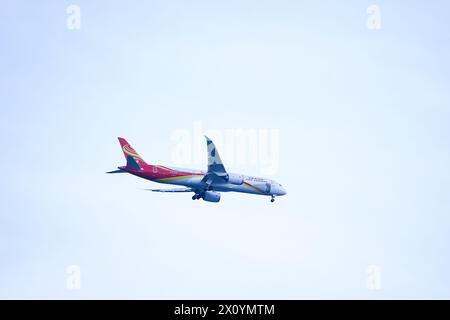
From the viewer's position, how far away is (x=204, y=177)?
331 ft

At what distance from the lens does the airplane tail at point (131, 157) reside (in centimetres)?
9738

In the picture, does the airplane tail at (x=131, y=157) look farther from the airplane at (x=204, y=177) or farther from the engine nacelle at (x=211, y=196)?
the engine nacelle at (x=211, y=196)

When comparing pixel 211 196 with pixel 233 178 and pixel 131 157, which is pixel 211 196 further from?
pixel 131 157

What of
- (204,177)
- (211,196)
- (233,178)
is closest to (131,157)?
(204,177)

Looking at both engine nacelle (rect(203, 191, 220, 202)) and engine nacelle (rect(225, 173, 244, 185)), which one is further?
engine nacelle (rect(203, 191, 220, 202))

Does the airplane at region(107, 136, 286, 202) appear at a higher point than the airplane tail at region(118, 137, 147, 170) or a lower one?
lower

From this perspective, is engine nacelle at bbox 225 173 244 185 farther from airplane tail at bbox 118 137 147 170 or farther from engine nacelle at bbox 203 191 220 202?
airplane tail at bbox 118 137 147 170

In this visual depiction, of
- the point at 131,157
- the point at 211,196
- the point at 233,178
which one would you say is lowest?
the point at 211,196

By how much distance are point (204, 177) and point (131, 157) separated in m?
8.87

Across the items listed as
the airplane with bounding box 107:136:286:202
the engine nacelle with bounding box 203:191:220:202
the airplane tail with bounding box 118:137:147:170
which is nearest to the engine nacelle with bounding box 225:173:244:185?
the airplane with bounding box 107:136:286:202

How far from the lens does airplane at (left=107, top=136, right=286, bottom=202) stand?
97.7 metres
